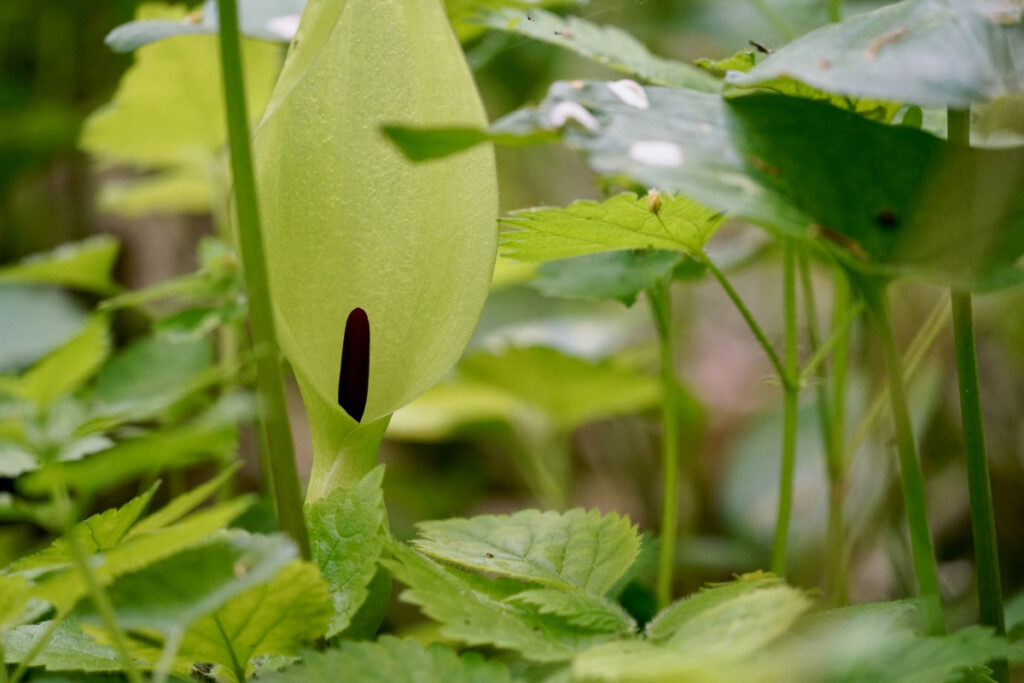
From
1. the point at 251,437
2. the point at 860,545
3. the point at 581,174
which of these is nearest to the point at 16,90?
the point at 251,437

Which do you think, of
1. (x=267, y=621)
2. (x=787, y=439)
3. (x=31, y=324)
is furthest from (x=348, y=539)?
(x=31, y=324)

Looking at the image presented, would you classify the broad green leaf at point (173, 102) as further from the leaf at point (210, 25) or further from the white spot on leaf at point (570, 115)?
the white spot on leaf at point (570, 115)

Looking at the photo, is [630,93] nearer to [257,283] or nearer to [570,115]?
[570,115]

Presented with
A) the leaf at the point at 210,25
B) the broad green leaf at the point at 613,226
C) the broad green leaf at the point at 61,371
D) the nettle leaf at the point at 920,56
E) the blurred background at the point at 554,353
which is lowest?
the blurred background at the point at 554,353

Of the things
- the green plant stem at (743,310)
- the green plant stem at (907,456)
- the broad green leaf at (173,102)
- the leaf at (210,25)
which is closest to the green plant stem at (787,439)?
the green plant stem at (743,310)

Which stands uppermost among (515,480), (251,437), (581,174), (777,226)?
(777,226)

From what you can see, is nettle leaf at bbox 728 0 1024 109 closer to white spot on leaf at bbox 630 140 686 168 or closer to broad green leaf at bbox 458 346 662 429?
white spot on leaf at bbox 630 140 686 168

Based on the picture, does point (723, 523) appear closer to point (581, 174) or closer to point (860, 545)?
point (860, 545)

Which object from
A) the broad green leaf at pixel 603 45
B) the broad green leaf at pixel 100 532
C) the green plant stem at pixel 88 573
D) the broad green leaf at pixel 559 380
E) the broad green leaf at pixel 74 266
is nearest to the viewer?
the green plant stem at pixel 88 573
